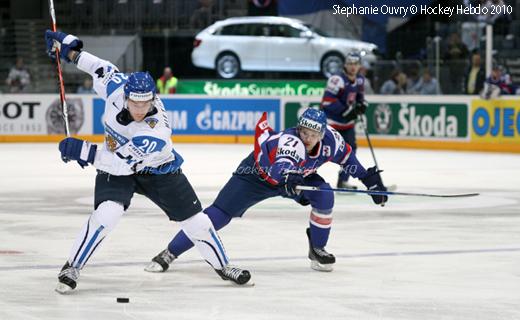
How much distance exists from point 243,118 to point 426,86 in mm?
3165

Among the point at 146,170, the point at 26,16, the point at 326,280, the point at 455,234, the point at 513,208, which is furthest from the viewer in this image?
the point at 26,16

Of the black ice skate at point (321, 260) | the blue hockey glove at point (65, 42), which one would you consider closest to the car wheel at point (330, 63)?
the black ice skate at point (321, 260)

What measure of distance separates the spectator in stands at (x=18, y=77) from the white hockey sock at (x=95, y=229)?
15.4 metres

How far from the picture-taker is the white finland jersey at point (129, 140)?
632 cm

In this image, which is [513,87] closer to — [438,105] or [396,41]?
[438,105]

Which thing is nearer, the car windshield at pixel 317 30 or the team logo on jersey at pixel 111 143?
the team logo on jersey at pixel 111 143

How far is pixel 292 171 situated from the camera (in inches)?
275

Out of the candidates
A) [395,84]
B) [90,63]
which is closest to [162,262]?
[90,63]

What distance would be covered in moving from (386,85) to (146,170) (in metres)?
14.3

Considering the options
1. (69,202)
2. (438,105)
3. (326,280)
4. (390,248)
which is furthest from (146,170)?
(438,105)

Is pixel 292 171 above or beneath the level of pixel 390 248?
above

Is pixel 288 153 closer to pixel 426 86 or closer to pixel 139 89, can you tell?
pixel 139 89

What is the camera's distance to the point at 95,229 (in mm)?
6375

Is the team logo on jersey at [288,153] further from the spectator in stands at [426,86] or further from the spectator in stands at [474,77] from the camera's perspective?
the spectator in stands at [426,86]
